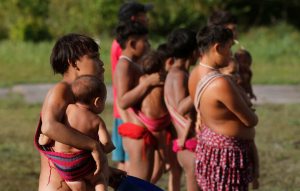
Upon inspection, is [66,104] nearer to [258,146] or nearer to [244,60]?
[244,60]

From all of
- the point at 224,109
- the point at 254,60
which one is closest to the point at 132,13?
the point at 224,109

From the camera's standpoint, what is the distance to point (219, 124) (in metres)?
2.85

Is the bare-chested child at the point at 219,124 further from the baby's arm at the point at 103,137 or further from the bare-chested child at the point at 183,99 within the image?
the baby's arm at the point at 103,137

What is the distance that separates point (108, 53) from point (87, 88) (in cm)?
1518

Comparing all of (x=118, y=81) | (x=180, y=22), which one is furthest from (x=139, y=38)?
(x=180, y=22)

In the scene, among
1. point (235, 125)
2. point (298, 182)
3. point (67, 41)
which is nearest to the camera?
point (67, 41)

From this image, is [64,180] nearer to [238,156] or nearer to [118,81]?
[238,156]

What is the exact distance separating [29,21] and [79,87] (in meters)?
21.7

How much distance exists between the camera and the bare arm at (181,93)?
3262 mm

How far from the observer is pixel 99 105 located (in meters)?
2.06

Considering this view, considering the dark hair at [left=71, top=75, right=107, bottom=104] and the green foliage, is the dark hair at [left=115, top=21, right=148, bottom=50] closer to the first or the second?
the dark hair at [left=71, top=75, right=107, bottom=104]

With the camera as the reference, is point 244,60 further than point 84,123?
Yes

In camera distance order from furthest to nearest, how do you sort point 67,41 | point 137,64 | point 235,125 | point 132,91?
1. point 137,64
2. point 132,91
3. point 235,125
4. point 67,41

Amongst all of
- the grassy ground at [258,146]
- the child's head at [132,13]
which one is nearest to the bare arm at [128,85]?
the child's head at [132,13]
